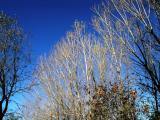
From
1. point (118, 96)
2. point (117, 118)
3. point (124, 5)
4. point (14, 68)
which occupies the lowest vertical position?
point (117, 118)

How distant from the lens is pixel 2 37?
1518cm

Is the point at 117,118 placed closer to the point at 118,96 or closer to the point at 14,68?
the point at 118,96

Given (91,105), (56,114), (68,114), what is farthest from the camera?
(56,114)

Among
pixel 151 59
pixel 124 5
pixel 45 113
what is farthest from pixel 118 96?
pixel 45 113

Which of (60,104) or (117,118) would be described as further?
(60,104)

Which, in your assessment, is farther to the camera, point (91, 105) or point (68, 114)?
point (68, 114)

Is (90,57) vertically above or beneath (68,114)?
above

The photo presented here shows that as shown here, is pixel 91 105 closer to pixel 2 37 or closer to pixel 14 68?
pixel 14 68

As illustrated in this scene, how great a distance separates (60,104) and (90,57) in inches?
204

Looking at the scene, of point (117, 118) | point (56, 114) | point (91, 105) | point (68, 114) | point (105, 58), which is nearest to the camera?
point (117, 118)

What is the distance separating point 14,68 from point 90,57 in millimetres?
5593

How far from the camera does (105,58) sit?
59.7 ft

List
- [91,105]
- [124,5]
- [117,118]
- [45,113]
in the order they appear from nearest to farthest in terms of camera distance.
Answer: [124,5]
[117,118]
[91,105]
[45,113]

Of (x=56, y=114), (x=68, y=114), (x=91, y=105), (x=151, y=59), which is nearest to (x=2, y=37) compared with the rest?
Answer: (x=91, y=105)
